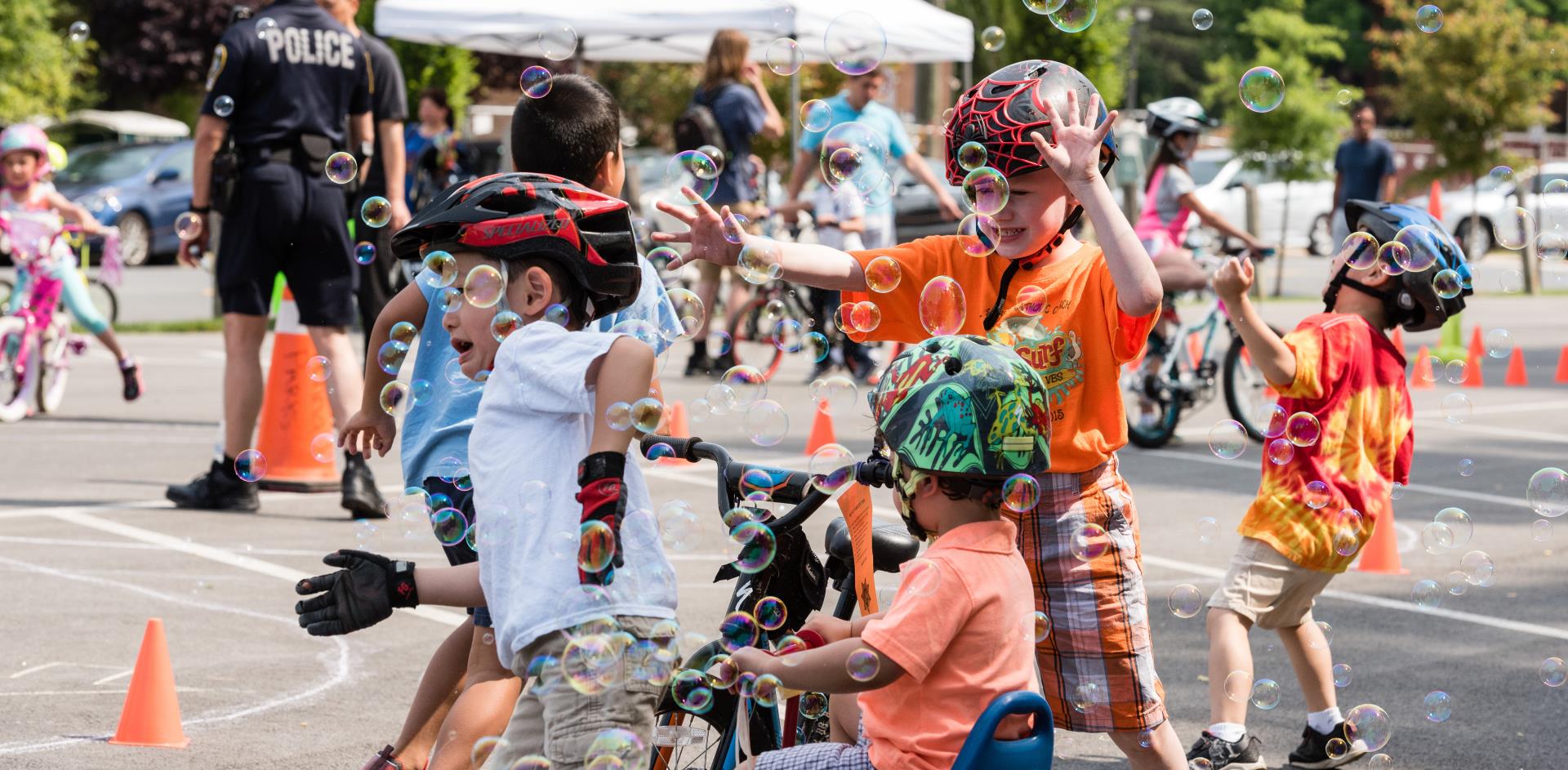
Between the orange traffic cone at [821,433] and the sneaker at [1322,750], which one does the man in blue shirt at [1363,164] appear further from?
the sneaker at [1322,750]

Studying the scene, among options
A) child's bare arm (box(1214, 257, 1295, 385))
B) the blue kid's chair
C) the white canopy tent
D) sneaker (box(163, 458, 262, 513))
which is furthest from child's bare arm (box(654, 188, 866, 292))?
the white canopy tent

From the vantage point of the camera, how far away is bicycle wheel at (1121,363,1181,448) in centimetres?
1010

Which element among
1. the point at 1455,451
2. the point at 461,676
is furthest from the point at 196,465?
the point at 1455,451

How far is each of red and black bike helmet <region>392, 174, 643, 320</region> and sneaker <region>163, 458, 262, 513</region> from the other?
4789 millimetres

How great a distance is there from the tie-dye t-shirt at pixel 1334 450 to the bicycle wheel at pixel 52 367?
8099 millimetres

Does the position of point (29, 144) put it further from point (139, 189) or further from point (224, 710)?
point (139, 189)

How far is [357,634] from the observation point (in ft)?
19.1

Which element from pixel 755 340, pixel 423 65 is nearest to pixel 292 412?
pixel 755 340

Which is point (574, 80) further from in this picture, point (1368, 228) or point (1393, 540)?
point (1393, 540)

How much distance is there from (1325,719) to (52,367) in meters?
8.44

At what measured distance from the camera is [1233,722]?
4.47 meters

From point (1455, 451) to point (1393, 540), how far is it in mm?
3476

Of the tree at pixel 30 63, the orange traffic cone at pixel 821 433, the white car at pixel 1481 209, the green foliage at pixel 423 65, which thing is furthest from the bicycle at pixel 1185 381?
the tree at pixel 30 63

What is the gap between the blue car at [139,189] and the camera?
77.2 feet
